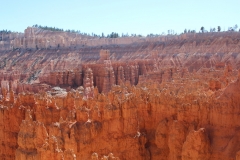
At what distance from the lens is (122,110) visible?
51.0 ft

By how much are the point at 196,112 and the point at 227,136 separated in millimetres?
1752

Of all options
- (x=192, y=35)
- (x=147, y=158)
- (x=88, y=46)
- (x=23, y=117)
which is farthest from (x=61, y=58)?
(x=147, y=158)

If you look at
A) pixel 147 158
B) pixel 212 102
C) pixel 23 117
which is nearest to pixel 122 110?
pixel 147 158

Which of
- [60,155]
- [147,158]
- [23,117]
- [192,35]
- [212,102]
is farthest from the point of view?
[192,35]

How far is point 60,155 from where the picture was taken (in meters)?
11.7

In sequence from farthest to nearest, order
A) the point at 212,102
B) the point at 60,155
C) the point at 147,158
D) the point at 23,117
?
the point at 23,117 < the point at 147,158 < the point at 212,102 < the point at 60,155

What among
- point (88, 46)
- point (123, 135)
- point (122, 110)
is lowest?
point (123, 135)

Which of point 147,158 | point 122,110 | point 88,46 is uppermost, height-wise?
point 88,46

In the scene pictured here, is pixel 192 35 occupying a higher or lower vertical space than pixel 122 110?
higher

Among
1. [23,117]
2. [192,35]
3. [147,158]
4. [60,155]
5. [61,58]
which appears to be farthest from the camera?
[61,58]

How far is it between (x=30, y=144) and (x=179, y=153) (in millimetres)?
7011

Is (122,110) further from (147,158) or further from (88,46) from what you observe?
(88,46)

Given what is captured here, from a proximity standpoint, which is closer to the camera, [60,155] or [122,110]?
[60,155]

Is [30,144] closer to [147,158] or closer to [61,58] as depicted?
[147,158]
